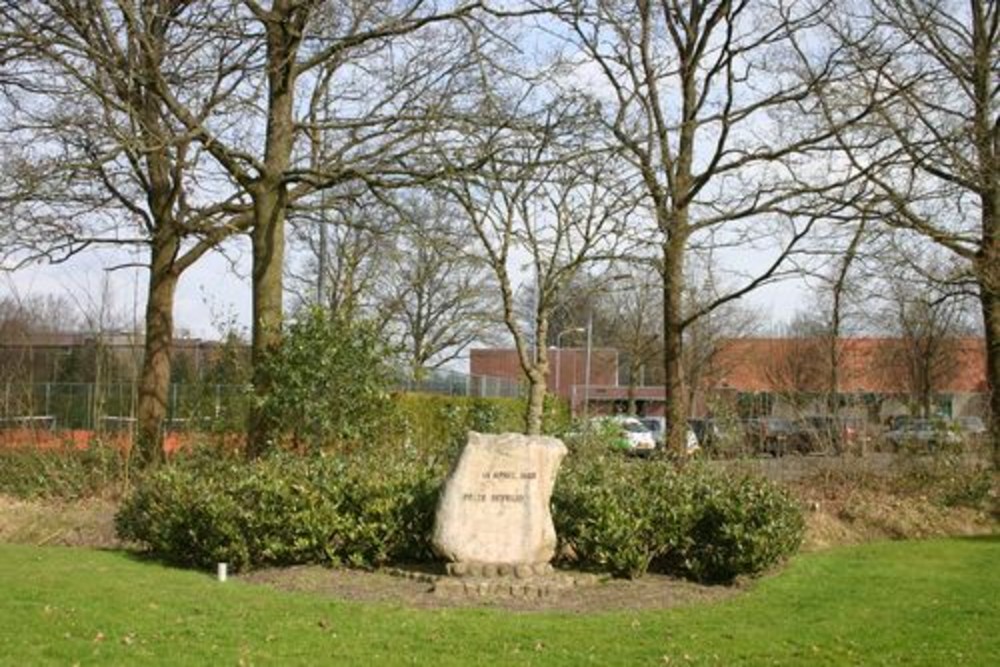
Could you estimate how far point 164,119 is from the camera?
17.3 metres

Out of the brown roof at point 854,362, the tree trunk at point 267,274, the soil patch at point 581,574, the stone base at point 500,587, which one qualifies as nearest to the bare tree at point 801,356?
the brown roof at point 854,362

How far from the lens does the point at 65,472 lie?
16359 mm

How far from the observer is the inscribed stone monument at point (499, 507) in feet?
37.1

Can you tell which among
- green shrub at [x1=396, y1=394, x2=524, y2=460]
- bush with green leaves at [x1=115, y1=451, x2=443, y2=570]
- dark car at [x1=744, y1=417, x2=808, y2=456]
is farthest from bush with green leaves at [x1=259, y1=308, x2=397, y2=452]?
dark car at [x1=744, y1=417, x2=808, y2=456]

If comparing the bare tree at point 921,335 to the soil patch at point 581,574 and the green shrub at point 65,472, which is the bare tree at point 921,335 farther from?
the green shrub at point 65,472

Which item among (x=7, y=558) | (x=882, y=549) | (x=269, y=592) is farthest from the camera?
(x=882, y=549)

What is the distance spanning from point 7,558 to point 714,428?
9.99m

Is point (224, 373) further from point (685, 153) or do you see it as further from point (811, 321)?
point (811, 321)

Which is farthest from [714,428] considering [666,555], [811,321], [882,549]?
[811,321]

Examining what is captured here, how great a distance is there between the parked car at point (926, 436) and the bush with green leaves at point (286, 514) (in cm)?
908

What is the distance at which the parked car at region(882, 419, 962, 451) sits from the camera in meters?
18.7

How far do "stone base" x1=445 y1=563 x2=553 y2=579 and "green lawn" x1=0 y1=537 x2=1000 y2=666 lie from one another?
1528mm

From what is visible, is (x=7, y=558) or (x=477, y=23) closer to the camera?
(x=7, y=558)

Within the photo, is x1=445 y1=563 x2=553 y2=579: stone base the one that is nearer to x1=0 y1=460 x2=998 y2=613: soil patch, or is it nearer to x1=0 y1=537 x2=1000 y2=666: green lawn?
x1=0 y1=460 x2=998 y2=613: soil patch
